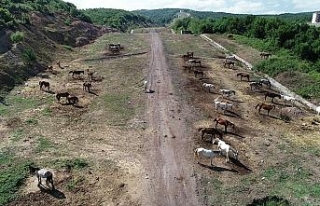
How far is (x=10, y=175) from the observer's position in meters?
19.4

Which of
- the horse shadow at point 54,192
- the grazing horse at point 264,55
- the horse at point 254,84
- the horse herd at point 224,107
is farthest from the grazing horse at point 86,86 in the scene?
the grazing horse at point 264,55

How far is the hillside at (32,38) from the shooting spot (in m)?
37.6

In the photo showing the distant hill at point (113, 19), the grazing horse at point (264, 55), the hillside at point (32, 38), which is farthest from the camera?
the distant hill at point (113, 19)

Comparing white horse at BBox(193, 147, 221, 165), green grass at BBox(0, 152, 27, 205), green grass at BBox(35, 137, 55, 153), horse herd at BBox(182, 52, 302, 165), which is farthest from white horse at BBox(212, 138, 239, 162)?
green grass at BBox(0, 152, 27, 205)

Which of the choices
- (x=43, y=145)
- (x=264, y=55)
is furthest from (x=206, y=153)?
(x=264, y=55)

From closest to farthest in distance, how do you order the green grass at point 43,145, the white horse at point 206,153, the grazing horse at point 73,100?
1. the white horse at point 206,153
2. the green grass at point 43,145
3. the grazing horse at point 73,100

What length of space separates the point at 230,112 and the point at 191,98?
4.00 metres

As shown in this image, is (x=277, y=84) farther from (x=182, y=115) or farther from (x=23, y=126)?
(x=23, y=126)

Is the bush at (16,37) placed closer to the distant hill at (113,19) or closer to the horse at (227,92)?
the horse at (227,92)

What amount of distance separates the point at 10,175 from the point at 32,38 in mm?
33347

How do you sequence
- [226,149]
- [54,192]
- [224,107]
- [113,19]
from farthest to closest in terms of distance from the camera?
[113,19] → [224,107] → [226,149] → [54,192]

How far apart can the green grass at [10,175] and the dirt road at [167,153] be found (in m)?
6.05

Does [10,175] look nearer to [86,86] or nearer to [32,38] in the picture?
[86,86]

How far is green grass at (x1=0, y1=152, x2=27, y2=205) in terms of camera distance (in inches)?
707
